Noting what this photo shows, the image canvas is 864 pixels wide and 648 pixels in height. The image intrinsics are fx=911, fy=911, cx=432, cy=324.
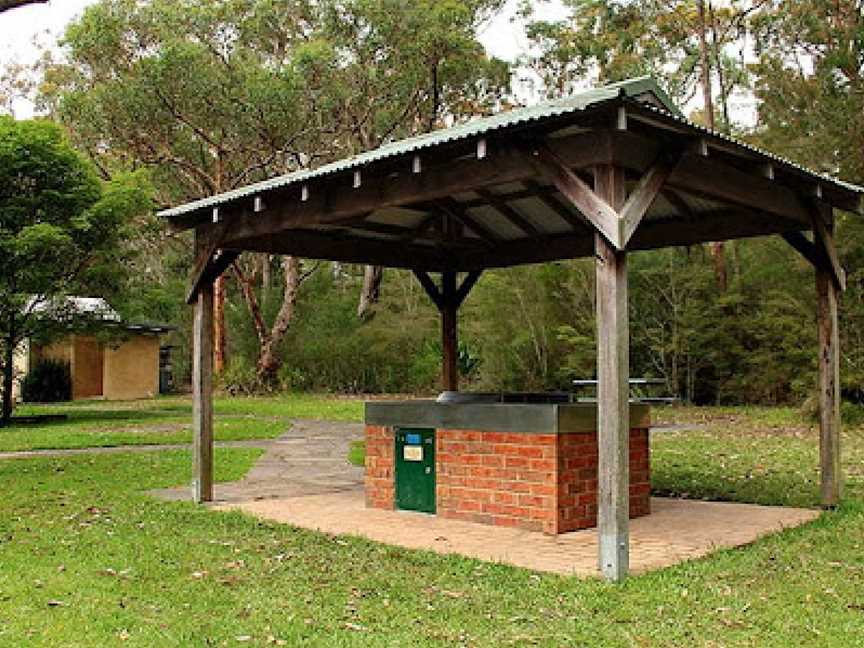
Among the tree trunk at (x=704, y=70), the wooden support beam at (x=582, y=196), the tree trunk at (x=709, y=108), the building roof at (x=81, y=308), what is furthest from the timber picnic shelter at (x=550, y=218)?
the tree trunk at (x=704, y=70)

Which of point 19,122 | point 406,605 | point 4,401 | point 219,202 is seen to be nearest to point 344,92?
point 19,122

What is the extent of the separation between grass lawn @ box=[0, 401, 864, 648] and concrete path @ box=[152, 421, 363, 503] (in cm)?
125

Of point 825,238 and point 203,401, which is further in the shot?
point 203,401

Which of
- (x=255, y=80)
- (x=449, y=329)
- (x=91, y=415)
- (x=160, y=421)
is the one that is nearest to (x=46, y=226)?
(x=160, y=421)

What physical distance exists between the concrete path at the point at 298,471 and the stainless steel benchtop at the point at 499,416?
5.30ft

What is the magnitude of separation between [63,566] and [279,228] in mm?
3332

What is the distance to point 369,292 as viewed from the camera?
99.7 feet

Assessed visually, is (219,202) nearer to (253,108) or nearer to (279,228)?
(279,228)

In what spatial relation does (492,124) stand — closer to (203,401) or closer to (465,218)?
(465,218)

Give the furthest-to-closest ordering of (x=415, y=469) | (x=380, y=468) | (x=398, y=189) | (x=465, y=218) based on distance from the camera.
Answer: (x=465, y=218)
(x=380, y=468)
(x=415, y=469)
(x=398, y=189)

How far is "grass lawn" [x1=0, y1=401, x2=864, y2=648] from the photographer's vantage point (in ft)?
13.8

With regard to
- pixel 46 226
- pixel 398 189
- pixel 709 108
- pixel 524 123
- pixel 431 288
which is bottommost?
pixel 431 288

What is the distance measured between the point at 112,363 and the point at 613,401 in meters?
25.5

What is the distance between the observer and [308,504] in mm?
8242
